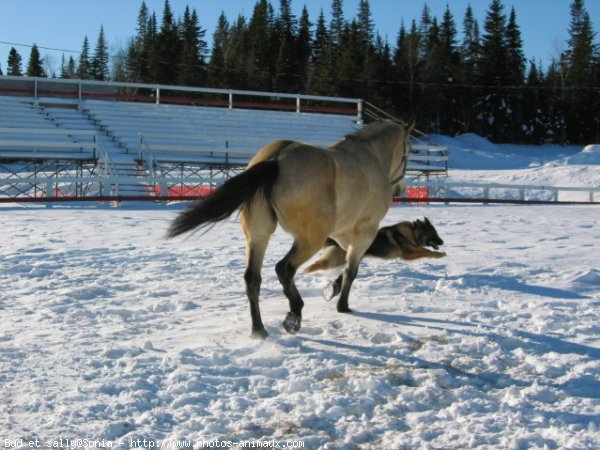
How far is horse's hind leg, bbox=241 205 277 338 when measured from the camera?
4809 mm

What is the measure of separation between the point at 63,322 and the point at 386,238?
12.7 ft

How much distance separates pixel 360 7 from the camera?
75875 millimetres

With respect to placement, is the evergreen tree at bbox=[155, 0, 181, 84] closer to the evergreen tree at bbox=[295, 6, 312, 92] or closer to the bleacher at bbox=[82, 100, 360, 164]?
the evergreen tree at bbox=[295, 6, 312, 92]

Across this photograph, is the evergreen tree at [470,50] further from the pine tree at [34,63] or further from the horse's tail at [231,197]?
the horse's tail at [231,197]

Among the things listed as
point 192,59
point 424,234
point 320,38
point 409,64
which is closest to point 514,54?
point 409,64

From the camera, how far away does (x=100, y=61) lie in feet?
271

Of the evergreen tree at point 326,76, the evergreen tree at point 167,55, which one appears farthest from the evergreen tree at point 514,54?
the evergreen tree at point 167,55

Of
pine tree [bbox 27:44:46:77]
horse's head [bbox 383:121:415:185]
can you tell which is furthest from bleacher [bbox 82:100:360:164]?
pine tree [bbox 27:44:46:77]

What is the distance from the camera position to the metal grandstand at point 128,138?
2173 centimetres

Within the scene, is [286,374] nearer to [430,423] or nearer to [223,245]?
[430,423]

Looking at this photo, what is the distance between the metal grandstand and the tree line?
23.2 meters

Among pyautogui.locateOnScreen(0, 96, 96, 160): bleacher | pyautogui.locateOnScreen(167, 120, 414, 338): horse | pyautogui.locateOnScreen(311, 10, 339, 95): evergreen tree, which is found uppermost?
pyautogui.locateOnScreen(311, 10, 339, 95): evergreen tree

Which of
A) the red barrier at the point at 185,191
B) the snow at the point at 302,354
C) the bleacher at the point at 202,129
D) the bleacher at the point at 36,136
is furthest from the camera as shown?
the bleacher at the point at 202,129

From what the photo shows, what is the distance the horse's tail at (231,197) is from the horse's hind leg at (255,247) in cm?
11
